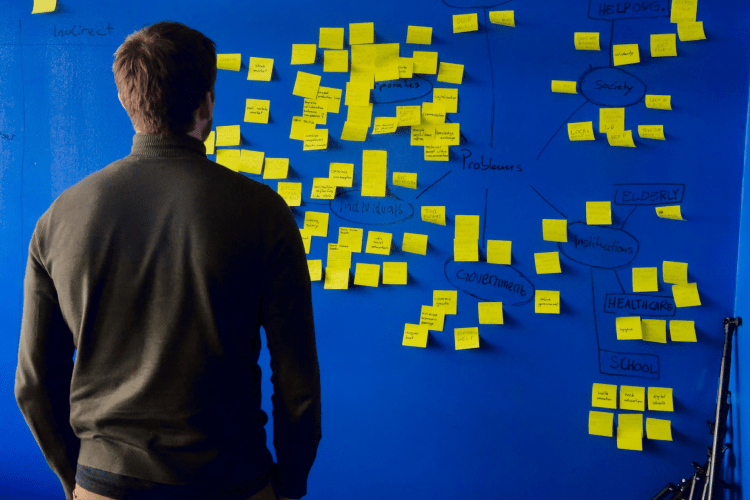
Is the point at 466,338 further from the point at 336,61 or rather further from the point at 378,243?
the point at 336,61

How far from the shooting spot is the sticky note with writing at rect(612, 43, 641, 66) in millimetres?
1799

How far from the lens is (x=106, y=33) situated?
2.08 metres

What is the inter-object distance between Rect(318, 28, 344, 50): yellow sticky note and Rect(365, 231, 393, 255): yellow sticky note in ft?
2.33

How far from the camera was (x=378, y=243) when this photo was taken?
6.44ft

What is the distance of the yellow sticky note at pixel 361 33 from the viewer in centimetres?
194

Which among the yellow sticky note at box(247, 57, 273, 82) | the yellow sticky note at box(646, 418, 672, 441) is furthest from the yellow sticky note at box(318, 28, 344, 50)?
the yellow sticky note at box(646, 418, 672, 441)

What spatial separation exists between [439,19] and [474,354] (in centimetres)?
123

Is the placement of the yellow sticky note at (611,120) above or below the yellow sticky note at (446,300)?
above

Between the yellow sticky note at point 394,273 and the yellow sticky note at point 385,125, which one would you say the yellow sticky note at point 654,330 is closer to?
the yellow sticky note at point 394,273

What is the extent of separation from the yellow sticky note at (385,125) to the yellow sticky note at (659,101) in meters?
0.88

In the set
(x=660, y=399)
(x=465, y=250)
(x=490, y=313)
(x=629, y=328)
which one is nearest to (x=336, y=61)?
(x=465, y=250)

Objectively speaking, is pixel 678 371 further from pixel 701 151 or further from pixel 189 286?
pixel 189 286

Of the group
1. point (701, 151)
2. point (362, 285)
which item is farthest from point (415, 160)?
point (701, 151)

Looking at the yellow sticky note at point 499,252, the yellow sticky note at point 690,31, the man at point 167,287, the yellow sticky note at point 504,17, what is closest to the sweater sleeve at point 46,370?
the man at point 167,287
